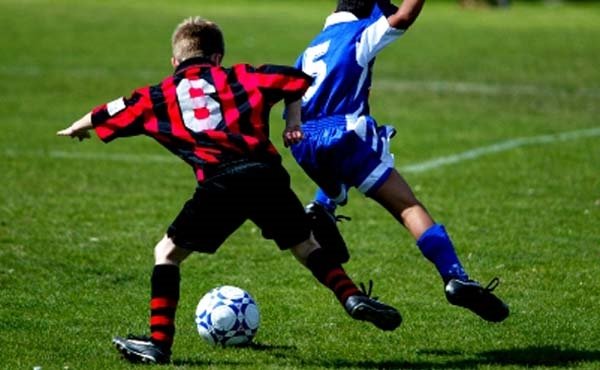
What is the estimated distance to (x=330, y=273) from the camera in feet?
22.2

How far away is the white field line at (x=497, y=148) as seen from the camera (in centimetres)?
1340

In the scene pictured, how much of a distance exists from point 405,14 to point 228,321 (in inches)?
72.9

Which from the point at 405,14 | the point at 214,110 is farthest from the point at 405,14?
the point at 214,110

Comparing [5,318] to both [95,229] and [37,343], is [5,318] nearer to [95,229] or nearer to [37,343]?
[37,343]

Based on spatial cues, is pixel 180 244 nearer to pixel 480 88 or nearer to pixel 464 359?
pixel 464 359

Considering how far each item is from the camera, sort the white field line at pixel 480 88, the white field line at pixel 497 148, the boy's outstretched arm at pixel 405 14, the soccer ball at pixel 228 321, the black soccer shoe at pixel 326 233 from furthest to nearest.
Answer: the white field line at pixel 480 88
the white field line at pixel 497 148
the black soccer shoe at pixel 326 233
the boy's outstretched arm at pixel 405 14
the soccer ball at pixel 228 321

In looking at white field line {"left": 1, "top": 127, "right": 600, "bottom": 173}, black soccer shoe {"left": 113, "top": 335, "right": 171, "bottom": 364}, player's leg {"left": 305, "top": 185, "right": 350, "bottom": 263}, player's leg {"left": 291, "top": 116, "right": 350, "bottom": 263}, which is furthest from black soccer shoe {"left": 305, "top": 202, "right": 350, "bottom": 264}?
white field line {"left": 1, "top": 127, "right": 600, "bottom": 173}

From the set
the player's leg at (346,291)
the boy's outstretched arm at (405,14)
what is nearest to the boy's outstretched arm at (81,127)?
the player's leg at (346,291)

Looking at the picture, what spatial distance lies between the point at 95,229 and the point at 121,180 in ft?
7.39

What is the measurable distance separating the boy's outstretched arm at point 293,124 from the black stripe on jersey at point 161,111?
1.92 feet

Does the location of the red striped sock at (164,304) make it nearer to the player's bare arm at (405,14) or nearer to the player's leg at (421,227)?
the player's leg at (421,227)

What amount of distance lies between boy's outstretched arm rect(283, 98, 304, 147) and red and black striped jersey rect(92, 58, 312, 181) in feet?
0.16

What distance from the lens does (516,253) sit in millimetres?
9391

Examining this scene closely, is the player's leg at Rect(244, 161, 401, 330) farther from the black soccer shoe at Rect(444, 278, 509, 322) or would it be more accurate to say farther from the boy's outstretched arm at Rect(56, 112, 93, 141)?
the boy's outstretched arm at Rect(56, 112, 93, 141)
